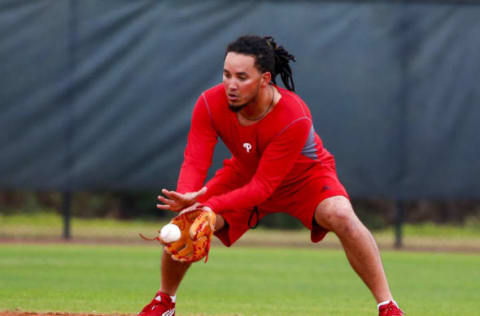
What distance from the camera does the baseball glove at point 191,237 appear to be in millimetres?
4805

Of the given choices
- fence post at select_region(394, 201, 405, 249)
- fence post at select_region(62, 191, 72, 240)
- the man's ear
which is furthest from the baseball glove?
fence post at select_region(394, 201, 405, 249)


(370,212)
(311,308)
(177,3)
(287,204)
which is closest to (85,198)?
(177,3)

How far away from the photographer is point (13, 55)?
35.0 ft

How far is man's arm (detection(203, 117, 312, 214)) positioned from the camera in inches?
195

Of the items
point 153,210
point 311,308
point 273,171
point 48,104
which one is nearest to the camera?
point 273,171

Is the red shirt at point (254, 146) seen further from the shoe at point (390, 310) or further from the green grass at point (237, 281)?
the green grass at point (237, 281)

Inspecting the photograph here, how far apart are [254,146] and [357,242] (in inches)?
33.0

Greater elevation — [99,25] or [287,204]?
[99,25]

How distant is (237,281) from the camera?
7836mm

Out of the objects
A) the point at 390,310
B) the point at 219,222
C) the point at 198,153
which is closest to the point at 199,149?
the point at 198,153

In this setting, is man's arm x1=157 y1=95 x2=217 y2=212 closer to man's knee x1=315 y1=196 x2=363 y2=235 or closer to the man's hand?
the man's hand

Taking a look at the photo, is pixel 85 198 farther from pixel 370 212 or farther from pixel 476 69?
pixel 476 69

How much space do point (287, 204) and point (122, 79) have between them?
5763mm

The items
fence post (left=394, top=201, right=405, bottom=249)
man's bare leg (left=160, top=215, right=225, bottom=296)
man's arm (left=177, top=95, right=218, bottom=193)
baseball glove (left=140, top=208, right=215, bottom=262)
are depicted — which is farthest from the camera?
fence post (left=394, top=201, right=405, bottom=249)
